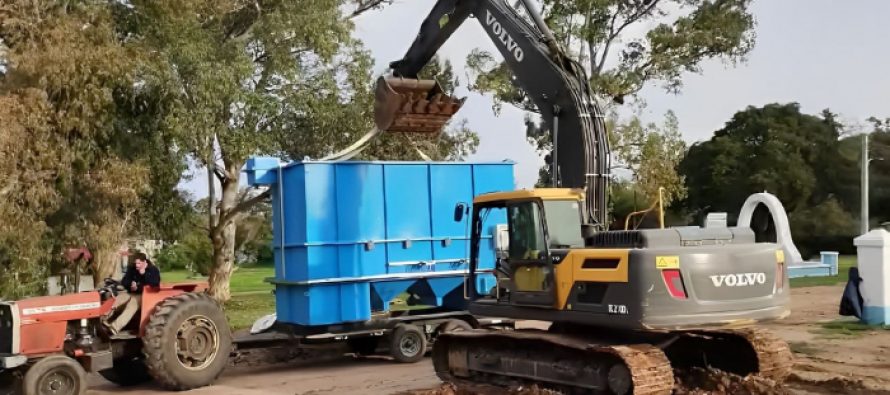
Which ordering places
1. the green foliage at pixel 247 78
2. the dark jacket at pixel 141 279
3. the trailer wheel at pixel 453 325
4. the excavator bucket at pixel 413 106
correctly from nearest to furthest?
the dark jacket at pixel 141 279, the excavator bucket at pixel 413 106, the trailer wheel at pixel 453 325, the green foliage at pixel 247 78

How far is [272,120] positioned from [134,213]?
3591 millimetres

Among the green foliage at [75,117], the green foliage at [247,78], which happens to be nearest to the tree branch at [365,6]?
the green foliage at [247,78]

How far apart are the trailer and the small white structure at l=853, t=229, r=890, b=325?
643 cm

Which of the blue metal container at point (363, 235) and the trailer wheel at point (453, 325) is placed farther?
the trailer wheel at point (453, 325)

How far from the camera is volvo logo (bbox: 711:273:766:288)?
8477 mm

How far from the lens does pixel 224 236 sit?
2533 centimetres

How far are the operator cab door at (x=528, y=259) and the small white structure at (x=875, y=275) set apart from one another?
854cm

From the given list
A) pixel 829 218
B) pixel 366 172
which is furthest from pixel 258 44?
pixel 829 218

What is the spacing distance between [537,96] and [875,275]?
8.04 m

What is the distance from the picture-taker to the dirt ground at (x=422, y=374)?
10.5 metres

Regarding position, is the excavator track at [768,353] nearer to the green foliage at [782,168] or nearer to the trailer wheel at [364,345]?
the trailer wheel at [364,345]

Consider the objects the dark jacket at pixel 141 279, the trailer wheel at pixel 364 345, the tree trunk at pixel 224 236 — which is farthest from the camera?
the tree trunk at pixel 224 236

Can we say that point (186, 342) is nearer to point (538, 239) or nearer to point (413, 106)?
point (413, 106)

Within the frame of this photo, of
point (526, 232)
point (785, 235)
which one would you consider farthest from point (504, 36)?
point (785, 235)
